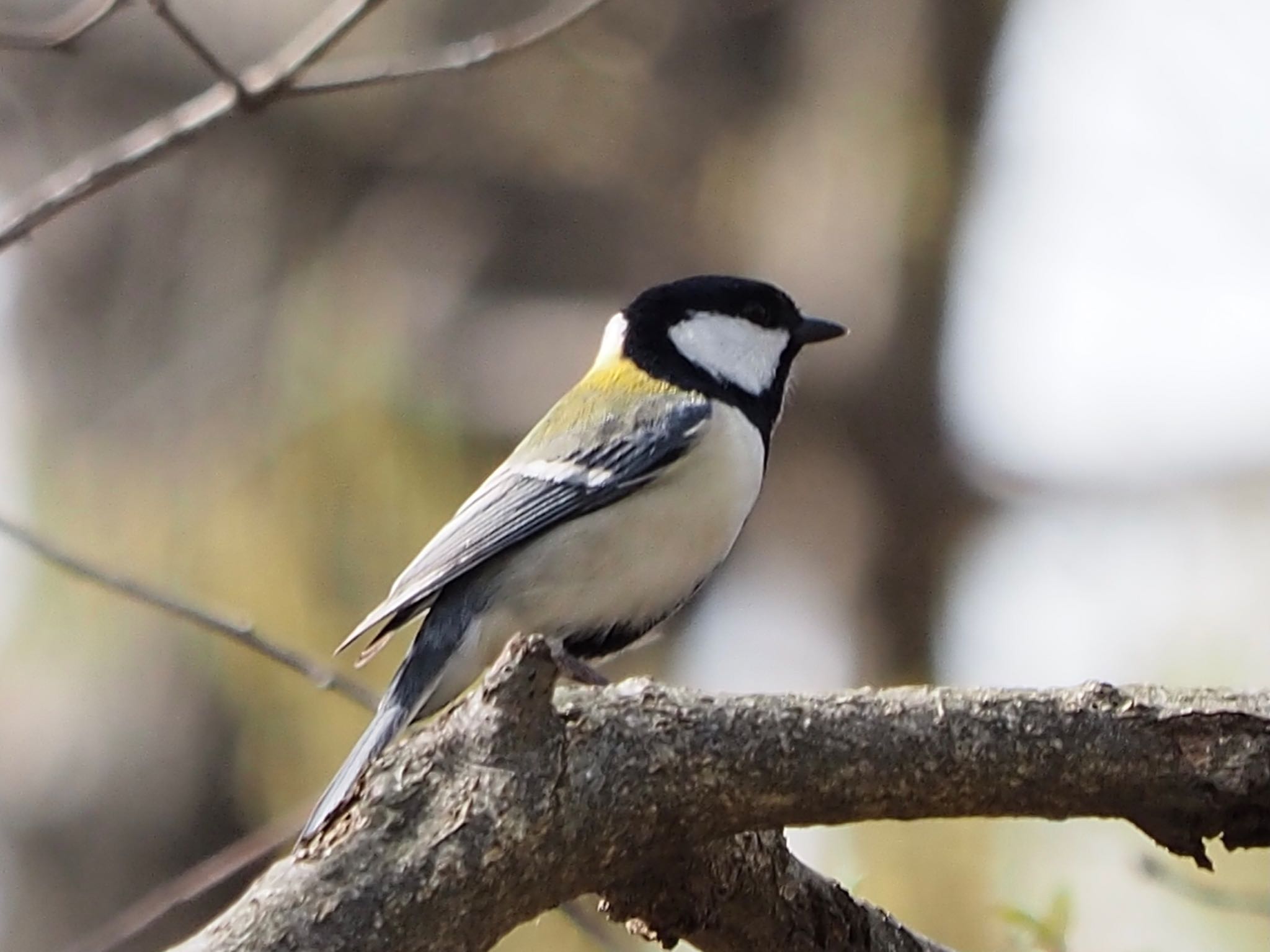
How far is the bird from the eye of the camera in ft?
7.02

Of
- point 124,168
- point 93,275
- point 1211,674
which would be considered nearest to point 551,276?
point 93,275

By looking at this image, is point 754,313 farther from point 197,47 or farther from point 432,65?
point 197,47

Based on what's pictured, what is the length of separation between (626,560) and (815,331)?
0.75m

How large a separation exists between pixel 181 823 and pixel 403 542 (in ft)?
2.66

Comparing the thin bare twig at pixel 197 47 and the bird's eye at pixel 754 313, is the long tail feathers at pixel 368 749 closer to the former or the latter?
the thin bare twig at pixel 197 47

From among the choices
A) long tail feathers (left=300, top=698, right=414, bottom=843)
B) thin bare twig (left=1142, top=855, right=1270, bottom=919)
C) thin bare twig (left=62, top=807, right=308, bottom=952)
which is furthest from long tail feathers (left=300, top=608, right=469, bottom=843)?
thin bare twig (left=1142, top=855, right=1270, bottom=919)

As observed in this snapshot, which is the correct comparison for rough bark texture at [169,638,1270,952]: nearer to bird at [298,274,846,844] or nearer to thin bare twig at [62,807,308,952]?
thin bare twig at [62,807,308,952]

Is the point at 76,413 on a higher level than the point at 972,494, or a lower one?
higher

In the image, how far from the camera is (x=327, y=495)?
11.7 ft

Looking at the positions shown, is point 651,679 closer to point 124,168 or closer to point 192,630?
point 124,168

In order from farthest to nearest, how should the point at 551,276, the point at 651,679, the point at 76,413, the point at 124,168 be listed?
the point at 551,276 → the point at 76,413 → the point at 124,168 → the point at 651,679

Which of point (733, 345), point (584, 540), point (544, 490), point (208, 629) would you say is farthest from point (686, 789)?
point (733, 345)

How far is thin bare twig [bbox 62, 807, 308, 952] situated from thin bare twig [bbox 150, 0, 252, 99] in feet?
2.93

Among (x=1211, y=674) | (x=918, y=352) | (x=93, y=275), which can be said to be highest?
(x=93, y=275)
